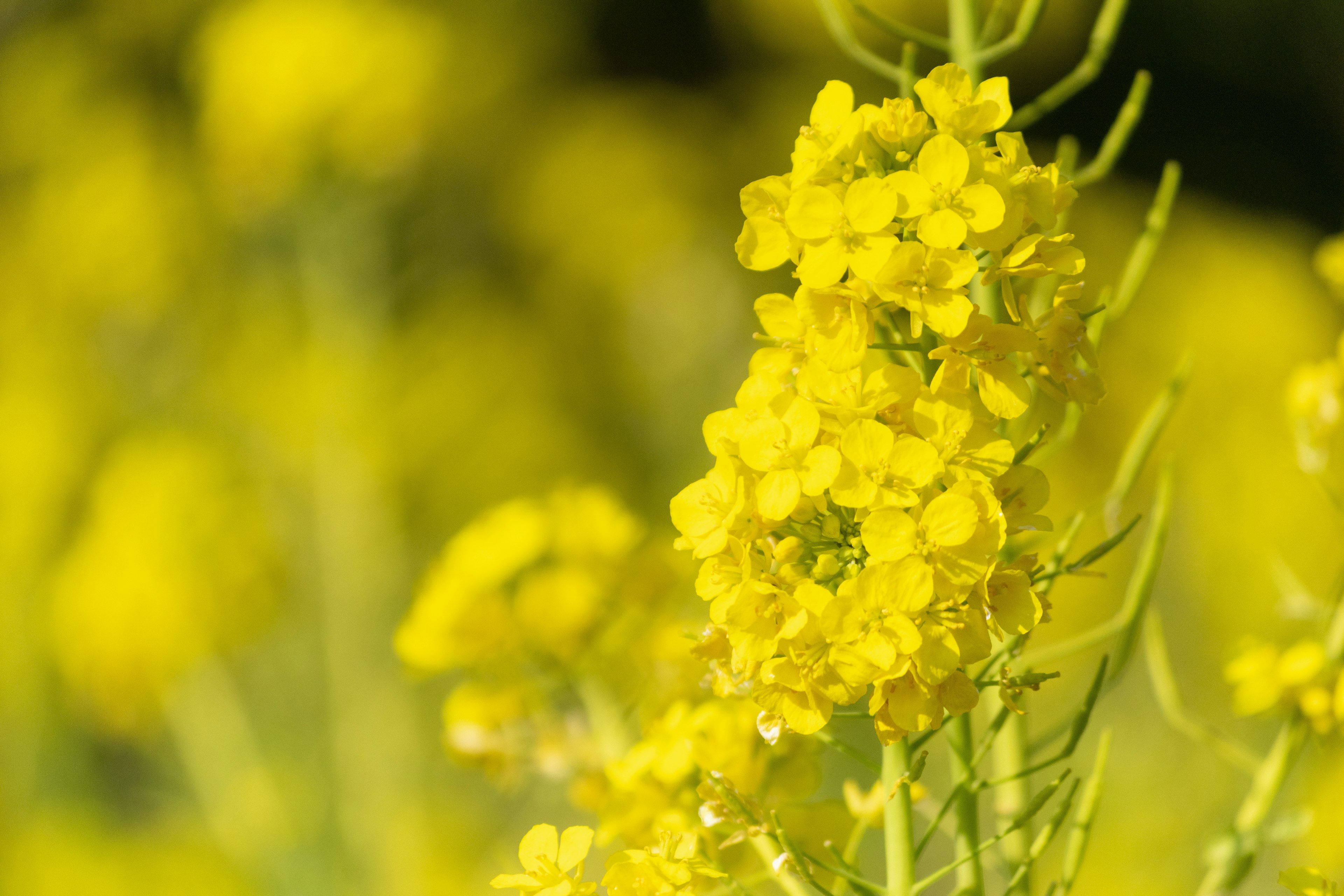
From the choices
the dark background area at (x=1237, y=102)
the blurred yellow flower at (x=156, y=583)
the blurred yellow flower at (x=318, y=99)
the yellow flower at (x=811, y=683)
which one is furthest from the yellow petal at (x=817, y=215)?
the dark background area at (x=1237, y=102)

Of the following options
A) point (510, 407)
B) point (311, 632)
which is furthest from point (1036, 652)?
point (510, 407)

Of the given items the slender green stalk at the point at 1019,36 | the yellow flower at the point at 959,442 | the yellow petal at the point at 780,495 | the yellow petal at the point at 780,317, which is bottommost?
the yellow petal at the point at 780,495

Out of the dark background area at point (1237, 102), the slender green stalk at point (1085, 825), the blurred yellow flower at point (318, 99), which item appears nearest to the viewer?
the slender green stalk at point (1085, 825)

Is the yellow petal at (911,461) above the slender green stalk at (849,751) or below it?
above

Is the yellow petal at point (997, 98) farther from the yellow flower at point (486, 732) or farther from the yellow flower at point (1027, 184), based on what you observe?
the yellow flower at point (486, 732)

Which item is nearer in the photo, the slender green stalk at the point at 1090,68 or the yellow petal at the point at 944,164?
the yellow petal at the point at 944,164

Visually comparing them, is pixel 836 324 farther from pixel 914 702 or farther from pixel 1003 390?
pixel 914 702

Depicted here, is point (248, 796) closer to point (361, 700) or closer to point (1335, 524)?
point (361, 700)
